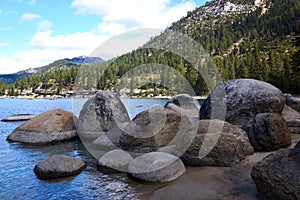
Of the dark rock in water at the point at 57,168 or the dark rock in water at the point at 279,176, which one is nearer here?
the dark rock in water at the point at 279,176

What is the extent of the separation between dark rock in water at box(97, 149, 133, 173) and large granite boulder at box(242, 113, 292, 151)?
527 centimetres

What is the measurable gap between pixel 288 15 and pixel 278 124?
15979cm

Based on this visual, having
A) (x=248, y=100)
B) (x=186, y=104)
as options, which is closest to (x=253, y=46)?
(x=186, y=104)

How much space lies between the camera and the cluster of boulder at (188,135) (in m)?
6.37

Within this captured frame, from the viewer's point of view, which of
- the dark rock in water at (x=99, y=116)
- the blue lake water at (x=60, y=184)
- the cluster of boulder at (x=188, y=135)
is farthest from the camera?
the dark rock in water at (x=99, y=116)

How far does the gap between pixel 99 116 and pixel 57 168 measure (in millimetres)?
6361

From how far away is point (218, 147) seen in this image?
9.21 m

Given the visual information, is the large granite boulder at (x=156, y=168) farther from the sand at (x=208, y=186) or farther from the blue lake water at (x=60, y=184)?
the blue lake water at (x=60, y=184)

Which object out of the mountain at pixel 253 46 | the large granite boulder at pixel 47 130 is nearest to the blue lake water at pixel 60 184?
the large granite boulder at pixel 47 130

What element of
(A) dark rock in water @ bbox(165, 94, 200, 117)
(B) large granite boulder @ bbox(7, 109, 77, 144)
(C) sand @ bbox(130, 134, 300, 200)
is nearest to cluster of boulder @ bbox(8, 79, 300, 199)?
(B) large granite boulder @ bbox(7, 109, 77, 144)

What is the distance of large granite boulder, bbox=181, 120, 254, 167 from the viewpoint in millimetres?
9172

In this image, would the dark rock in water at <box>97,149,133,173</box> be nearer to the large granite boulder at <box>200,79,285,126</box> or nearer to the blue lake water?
the blue lake water

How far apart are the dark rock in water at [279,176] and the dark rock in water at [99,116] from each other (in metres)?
10.7

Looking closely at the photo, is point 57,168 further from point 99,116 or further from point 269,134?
point 269,134
